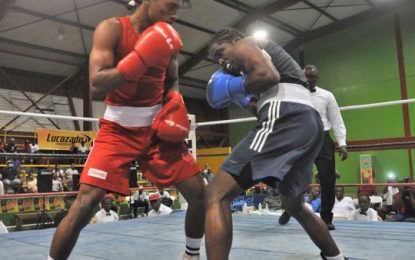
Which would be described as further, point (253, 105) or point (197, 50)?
point (197, 50)

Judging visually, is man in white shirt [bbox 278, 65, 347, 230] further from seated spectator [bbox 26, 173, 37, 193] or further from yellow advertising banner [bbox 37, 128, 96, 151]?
yellow advertising banner [bbox 37, 128, 96, 151]

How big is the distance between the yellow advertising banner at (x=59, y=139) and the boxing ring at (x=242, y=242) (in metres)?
6.72

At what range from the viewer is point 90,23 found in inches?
388

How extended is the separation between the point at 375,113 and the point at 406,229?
9198mm

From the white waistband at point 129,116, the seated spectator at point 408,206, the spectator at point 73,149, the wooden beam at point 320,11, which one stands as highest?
the wooden beam at point 320,11

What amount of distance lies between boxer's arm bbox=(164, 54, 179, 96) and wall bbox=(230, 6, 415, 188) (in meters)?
9.99

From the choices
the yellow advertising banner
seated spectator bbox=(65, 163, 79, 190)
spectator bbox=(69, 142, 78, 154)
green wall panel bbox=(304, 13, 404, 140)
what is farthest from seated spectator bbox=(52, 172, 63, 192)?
green wall panel bbox=(304, 13, 404, 140)

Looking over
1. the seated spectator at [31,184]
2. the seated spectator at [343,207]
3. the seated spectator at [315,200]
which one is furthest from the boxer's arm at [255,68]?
the seated spectator at [31,184]

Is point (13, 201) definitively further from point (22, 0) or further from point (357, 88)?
point (357, 88)

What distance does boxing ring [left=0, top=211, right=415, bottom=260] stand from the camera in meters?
2.05

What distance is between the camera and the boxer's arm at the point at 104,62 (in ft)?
4.20

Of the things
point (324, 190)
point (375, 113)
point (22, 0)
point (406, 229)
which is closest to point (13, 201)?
point (22, 0)

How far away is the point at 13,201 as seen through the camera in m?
6.43

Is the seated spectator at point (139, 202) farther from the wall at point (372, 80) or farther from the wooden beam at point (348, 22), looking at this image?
the wooden beam at point (348, 22)
